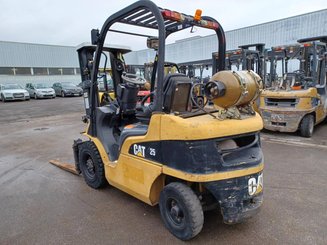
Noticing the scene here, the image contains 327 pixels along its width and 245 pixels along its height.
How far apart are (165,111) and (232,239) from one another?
4.83ft

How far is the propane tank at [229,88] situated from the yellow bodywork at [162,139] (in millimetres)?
211

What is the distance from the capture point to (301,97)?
264 inches

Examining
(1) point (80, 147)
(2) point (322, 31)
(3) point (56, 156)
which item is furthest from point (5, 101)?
(2) point (322, 31)

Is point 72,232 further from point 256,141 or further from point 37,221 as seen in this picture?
point 256,141

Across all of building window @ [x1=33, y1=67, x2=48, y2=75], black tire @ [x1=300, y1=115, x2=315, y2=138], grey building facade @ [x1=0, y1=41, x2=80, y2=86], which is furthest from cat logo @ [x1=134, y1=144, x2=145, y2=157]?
building window @ [x1=33, y1=67, x2=48, y2=75]

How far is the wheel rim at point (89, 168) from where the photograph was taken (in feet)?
13.1

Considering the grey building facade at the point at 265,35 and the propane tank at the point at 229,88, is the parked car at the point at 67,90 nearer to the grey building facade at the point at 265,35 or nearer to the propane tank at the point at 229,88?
the grey building facade at the point at 265,35

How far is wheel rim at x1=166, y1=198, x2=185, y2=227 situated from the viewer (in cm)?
263

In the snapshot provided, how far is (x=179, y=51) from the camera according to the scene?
30.2 metres

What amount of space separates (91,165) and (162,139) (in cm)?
186

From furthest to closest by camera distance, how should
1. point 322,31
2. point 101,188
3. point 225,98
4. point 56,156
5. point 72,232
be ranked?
point 322,31, point 56,156, point 101,188, point 72,232, point 225,98

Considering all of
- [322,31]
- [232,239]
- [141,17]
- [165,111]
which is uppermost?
[322,31]

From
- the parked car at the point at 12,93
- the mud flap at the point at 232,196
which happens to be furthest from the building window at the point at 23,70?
the mud flap at the point at 232,196

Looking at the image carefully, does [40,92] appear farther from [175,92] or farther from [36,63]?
[175,92]
